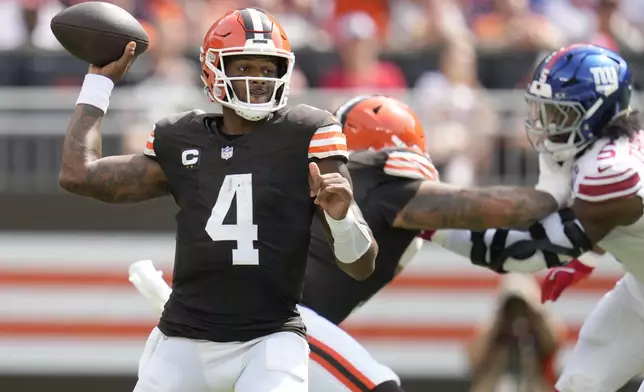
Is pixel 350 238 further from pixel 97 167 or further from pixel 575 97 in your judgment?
pixel 575 97

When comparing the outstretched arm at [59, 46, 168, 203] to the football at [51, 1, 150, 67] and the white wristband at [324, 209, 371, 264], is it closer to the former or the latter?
the football at [51, 1, 150, 67]

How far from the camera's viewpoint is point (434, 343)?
8.59 metres

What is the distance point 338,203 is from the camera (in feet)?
13.9

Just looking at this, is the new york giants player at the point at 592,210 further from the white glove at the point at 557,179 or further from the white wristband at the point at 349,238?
the white wristband at the point at 349,238

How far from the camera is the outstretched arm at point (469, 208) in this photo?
5285mm

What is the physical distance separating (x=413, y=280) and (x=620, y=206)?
334cm

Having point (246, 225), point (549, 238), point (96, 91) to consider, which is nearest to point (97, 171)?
point (96, 91)

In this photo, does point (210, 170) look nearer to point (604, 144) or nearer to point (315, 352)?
point (315, 352)

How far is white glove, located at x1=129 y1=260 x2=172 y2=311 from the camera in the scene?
205 inches

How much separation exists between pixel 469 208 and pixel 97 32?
1601 mm

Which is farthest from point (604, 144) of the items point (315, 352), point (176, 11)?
point (176, 11)

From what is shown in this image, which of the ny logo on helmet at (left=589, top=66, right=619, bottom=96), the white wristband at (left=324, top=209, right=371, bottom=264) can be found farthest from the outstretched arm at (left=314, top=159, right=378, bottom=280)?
the ny logo on helmet at (left=589, top=66, right=619, bottom=96)

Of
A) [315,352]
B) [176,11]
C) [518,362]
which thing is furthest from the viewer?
[176,11]

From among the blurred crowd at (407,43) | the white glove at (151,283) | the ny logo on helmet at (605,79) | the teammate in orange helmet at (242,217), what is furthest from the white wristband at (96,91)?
the blurred crowd at (407,43)
